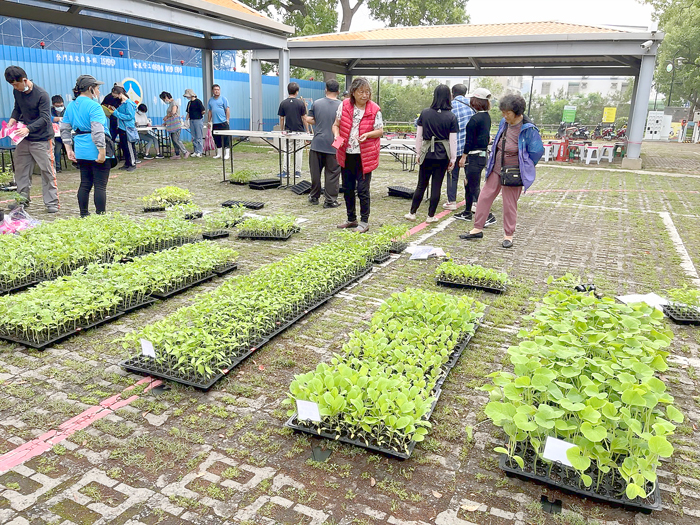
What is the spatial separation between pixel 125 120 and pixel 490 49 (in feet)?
34.5

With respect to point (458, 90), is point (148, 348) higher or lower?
lower

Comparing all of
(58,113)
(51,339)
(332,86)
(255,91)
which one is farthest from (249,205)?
(255,91)

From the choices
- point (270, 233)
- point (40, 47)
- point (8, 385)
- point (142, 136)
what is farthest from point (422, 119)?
point (40, 47)

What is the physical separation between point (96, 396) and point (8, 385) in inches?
22.6

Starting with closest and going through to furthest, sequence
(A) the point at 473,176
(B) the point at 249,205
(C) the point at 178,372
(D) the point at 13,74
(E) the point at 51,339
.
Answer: (C) the point at 178,372 → (E) the point at 51,339 → (D) the point at 13,74 → (A) the point at 473,176 → (B) the point at 249,205

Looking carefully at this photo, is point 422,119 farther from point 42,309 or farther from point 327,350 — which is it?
point 42,309

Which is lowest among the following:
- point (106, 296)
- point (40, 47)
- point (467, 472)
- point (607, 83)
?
point (467, 472)

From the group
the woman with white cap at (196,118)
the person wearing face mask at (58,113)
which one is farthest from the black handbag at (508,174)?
the woman with white cap at (196,118)

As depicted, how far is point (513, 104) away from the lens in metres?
5.59

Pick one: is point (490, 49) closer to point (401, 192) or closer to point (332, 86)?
point (401, 192)

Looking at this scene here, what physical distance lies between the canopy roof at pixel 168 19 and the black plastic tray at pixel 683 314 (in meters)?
10.5

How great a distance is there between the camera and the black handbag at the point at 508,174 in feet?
19.1

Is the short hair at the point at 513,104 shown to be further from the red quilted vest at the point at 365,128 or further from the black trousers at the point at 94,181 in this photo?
the black trousers at the point at 94,181

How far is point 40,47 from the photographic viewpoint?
13797 mm
